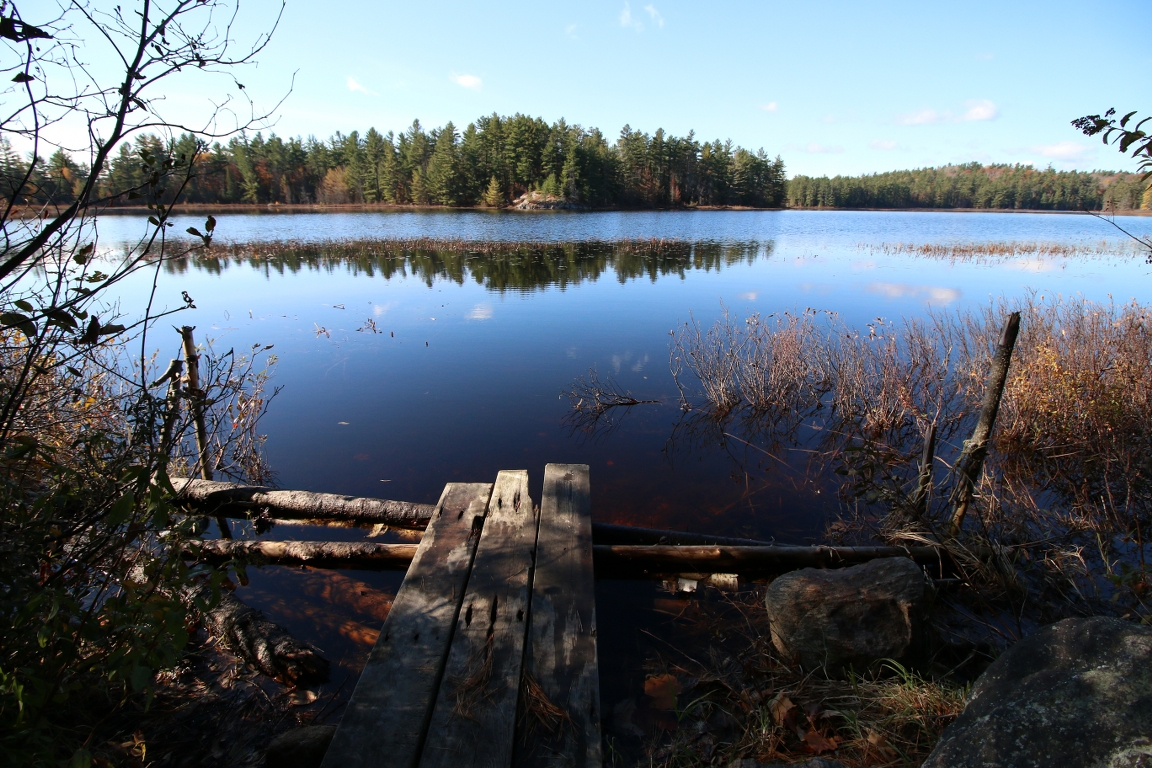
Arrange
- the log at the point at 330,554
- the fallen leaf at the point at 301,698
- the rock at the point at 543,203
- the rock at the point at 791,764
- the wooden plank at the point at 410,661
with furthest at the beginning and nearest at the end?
the rock at the point at 543,203
the log at the point at 330,554
the fallen leaf at the point at 301,698
the rock at the point at 791,764
the wooden plank at the point at 410,661

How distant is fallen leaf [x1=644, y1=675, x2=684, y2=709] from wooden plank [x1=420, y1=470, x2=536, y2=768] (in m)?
1.09

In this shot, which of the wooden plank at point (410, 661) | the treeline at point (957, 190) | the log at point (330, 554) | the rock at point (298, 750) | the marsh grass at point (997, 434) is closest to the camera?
the wooden plank at point (410, 661)

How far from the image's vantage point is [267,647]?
3.54 meters

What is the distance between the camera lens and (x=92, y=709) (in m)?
2.80

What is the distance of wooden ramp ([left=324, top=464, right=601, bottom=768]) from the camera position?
2447 mm

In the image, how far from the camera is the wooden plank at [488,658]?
242 centimetres

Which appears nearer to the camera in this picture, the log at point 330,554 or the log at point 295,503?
the log at point 330,554

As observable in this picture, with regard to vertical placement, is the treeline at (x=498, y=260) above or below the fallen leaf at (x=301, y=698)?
above

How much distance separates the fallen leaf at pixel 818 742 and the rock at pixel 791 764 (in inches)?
10.7

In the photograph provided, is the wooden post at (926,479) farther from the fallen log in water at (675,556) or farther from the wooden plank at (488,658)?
the wooden plank at (488,658)

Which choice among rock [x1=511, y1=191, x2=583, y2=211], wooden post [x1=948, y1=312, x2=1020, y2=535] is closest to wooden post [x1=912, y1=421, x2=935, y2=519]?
wooden post [x1=948, y1=312, x2=1020, y2=535]

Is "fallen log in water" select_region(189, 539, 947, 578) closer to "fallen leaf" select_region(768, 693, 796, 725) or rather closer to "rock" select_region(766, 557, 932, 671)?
"rock" select_region(766, 557, 932, 671)

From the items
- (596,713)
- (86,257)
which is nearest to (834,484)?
(596,713)

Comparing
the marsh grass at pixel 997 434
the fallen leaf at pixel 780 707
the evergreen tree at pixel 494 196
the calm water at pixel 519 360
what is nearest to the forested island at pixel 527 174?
the evergreen tree at pixel 494 196
